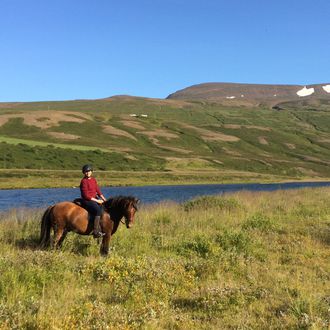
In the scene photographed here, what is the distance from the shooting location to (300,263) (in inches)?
387

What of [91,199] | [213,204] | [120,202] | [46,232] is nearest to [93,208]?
[91,199]

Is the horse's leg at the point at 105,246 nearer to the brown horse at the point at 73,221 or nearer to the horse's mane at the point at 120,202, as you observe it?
the brown horse at the point at 73,221

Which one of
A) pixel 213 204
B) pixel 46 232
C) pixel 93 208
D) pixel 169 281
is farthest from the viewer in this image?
pixel 213 204

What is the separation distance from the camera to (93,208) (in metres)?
10.6

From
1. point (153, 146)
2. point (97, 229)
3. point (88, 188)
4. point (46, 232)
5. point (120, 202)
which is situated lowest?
point (46, 232)

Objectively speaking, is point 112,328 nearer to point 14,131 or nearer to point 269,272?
point 269,272

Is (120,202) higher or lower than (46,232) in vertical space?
higher

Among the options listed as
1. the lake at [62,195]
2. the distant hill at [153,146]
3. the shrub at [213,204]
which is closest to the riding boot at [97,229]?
the shrub at [213,204]

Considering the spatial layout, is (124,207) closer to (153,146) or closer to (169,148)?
(169,148)

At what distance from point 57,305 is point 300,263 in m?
6.35

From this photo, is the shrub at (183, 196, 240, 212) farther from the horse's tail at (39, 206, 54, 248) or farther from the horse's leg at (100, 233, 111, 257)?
the horse's tail at (39, 206, 54, 248)

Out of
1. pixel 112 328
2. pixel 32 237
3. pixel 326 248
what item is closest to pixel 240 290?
pixel 112 328

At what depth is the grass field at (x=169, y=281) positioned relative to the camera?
5.71m

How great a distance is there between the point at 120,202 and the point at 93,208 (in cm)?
78
